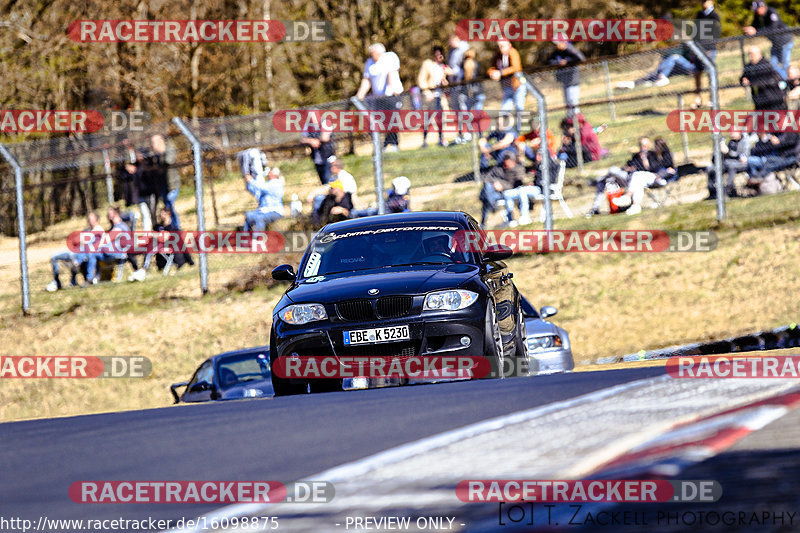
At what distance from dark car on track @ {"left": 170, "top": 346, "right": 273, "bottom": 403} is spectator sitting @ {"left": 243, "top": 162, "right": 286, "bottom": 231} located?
5340 mm

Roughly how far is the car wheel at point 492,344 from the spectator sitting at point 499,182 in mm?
8249

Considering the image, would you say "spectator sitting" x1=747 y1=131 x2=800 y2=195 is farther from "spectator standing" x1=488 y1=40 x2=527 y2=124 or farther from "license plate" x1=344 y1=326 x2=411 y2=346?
"license plate" x1=344 y1=326 x2=411 y2=346

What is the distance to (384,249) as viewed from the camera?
10836 mm

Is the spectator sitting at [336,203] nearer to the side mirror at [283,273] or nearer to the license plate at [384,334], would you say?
the side mirror at [283,273]

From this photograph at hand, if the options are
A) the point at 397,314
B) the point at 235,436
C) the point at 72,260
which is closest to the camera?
the point at 235,436

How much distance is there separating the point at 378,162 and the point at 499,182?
191 cm

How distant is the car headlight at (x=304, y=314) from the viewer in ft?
31.8

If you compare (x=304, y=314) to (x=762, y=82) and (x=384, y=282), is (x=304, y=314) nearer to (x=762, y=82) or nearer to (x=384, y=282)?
(x=384, y=282)

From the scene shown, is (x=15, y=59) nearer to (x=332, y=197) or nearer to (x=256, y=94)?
(x=256, y=94)

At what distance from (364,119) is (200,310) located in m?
4.01

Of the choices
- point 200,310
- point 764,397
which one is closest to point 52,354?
point 200,310

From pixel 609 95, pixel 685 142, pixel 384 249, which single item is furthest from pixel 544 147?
pixel 384 249

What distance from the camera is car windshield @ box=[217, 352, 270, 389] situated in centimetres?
1318

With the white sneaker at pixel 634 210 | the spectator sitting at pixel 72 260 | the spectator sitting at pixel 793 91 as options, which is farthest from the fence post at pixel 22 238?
the spectator sitting at pixel 793 91
